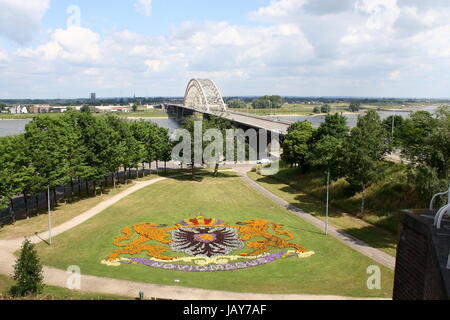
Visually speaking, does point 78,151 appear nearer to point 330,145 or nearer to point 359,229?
point 330,145

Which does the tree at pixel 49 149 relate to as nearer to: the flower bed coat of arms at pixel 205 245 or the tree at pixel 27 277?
the flower bed coat of arms at pixel 205 245

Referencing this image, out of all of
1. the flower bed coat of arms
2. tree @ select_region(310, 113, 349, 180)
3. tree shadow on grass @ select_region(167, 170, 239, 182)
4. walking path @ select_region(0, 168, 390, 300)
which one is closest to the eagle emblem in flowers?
the flower bed coat of arms

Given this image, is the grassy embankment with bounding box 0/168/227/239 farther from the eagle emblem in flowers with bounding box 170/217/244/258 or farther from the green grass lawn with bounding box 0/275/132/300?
the eagle emblem in flowers with bounding box 170/217/244/258

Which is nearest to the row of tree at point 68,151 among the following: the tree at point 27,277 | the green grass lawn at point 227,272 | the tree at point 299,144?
→ the green grass lawn at point 227,272

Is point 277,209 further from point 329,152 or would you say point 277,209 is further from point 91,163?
point 91,163

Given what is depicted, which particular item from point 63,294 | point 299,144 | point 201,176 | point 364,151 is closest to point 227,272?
point 63,294

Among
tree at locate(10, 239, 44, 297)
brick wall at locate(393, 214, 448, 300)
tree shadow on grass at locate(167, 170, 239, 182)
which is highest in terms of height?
brick wall at locate(393, 214, 448, 300)

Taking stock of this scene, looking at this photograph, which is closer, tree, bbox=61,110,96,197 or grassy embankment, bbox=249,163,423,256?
grassy embankment, bbox=249,163,423,256
